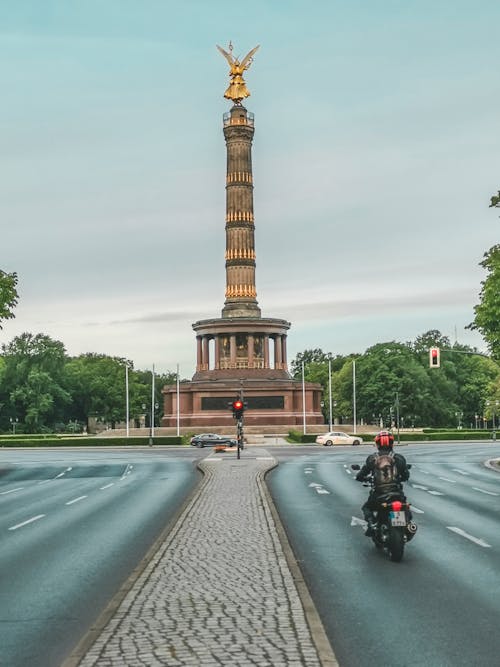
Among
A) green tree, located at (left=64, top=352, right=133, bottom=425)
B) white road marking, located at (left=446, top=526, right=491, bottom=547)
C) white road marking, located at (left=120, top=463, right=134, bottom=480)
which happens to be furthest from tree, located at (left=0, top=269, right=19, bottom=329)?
green tree, located at (left=64, top=352, right=133, bottom=425)

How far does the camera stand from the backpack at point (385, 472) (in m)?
14.2

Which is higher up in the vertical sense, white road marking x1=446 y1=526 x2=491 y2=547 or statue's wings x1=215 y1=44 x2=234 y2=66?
statue's wings x1=215 y1=44 x2=234 y2=66

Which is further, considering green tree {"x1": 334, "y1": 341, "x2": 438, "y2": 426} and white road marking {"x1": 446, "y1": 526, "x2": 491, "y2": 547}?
green tree {"x1": 334, "y1": 341, "x2": 438, "y2": 426}

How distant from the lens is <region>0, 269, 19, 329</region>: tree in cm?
4397

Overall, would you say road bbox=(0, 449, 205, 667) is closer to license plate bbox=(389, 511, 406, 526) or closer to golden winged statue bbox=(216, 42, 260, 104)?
license plate bbox=(389, 511, 406, 526)

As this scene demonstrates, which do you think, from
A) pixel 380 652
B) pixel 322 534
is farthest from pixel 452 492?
pixel 380 652

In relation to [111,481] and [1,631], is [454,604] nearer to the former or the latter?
[1,631]

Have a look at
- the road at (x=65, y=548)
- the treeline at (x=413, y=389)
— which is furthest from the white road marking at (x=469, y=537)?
the treeline at (x=413, y=389)

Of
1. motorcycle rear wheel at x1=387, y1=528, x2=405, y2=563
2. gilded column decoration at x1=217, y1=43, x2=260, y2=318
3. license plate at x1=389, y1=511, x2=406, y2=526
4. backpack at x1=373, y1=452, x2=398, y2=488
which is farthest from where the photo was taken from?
gilded column decoration at x1=217, y1=43, x2=260, y2=318

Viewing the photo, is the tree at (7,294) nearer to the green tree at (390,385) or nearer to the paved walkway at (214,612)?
the paved walkway at (214,612)

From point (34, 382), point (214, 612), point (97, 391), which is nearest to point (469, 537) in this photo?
point (214, 612)

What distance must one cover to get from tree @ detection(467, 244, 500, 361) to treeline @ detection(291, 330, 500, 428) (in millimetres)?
66335

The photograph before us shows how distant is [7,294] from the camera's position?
145ft

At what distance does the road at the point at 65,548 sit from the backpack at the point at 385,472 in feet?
12.3
